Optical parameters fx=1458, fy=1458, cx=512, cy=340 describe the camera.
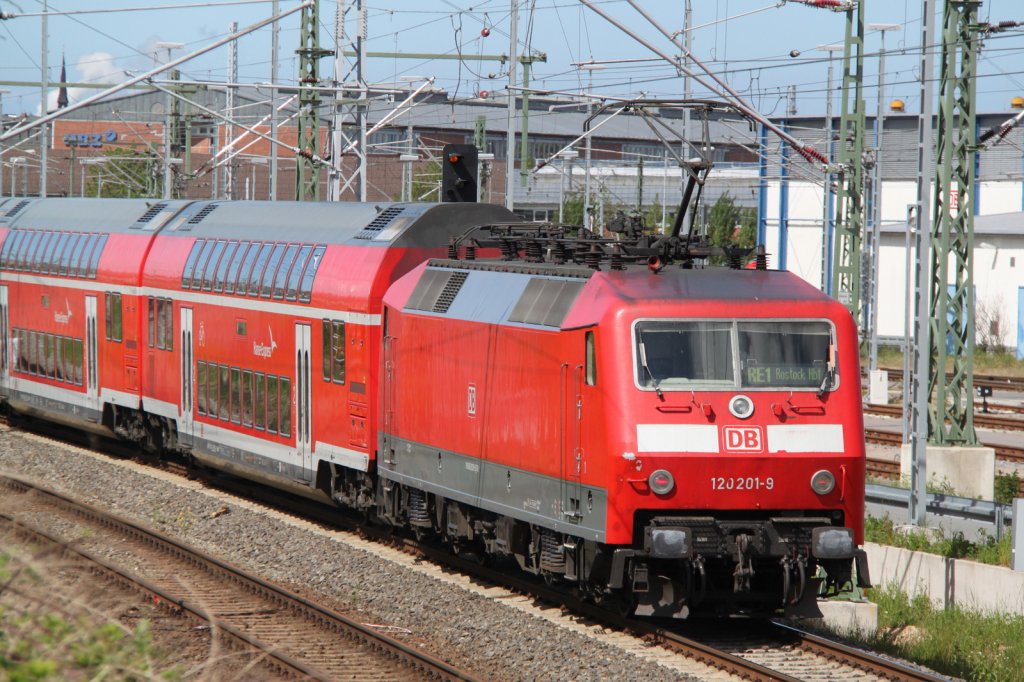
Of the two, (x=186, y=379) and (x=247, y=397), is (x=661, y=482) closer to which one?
(x=247, y=397)

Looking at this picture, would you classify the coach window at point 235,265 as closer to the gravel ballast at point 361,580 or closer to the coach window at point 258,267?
the coach window at point 258,267

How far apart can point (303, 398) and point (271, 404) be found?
3.38 feet

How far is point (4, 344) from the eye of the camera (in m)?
29.3

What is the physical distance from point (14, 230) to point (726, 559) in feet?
68.8

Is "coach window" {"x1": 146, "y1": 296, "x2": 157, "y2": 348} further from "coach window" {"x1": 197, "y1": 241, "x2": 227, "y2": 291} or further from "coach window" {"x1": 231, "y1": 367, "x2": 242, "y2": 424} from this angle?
"coach window" {"x1": 231, "y1": 367, "x2": 242, "y2": 424}

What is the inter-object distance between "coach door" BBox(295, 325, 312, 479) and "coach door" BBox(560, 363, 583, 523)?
21.6ft

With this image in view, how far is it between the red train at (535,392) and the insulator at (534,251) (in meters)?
0.03

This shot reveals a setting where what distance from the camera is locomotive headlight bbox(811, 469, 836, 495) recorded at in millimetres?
12250

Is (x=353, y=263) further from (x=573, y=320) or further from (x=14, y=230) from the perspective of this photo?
(x=14, y=230)

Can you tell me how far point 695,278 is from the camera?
12.9 meters

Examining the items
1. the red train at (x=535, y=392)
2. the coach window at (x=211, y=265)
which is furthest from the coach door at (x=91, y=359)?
the coach window at (x=211, y=265)

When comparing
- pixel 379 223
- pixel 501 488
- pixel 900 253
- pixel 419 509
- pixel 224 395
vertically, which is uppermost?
pixel 379 223

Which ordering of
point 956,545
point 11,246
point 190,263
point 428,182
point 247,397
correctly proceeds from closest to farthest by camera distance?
1. point 956,545
2. point 247,397
3. point 190,263
4. point 11,246
5. point 428,182

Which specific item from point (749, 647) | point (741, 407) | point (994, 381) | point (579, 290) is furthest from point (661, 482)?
point (994, 381)
